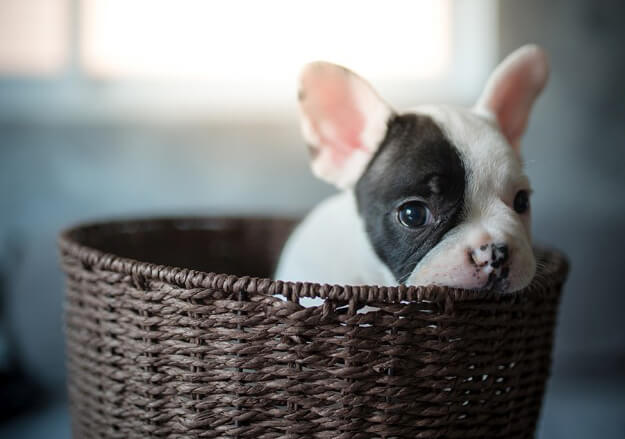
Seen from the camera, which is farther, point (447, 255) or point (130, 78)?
point (130, 78)

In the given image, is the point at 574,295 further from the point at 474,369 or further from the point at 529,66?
the point at 474,369

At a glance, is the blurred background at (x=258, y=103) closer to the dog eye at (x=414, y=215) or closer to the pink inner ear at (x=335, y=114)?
the pink inner ear at (x=335, y=114)

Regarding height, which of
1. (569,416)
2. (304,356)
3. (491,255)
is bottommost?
(569,416)

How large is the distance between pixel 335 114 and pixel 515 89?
326mm

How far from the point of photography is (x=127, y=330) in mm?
858

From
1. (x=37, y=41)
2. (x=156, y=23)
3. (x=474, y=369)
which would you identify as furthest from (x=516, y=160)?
(x=37, y=41)

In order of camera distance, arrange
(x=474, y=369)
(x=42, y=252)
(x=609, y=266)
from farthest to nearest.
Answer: (x=609, y=266) < (x=42, y=252) < (x=474, y=369)

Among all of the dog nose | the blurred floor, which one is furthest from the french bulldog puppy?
the blurred floor

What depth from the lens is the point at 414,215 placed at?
88 cm

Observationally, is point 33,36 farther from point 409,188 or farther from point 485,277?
point 485,277

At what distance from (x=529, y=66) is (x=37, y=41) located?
1.60 meters

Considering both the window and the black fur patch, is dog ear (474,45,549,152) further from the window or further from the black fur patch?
the window

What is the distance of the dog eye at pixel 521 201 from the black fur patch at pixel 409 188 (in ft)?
0.40

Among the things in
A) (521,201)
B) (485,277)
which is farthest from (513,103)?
(485,277)
